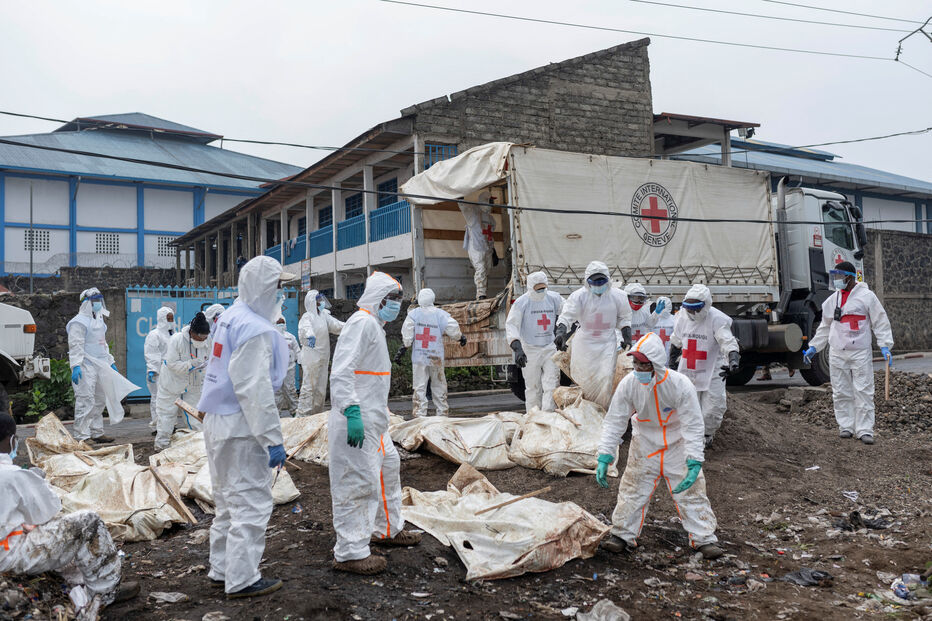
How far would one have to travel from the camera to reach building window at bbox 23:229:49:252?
29219 millimetres

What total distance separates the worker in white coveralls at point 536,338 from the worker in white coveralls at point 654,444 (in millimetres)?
3542

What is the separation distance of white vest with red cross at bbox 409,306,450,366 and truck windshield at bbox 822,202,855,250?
737 centimetres

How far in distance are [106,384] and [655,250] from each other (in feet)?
26.5

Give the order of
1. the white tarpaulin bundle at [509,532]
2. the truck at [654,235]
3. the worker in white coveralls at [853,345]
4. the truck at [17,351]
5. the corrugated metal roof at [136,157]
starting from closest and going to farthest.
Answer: the white tarpaulin bundle at [509,532], the truck at [17,351], the worker in white coveralls at [853,345], the truck at [654,235], the corrugated metal roof at [136,157]

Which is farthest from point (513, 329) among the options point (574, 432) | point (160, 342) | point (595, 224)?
point (160, 342)

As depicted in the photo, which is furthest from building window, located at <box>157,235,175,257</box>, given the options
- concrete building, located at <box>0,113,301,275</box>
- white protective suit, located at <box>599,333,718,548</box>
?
white protective suit, located at <box>599,333,718,548</box>

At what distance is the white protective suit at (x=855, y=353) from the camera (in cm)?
874

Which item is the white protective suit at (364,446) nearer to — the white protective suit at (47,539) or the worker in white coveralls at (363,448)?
the worker in white coveralls at (363,448)

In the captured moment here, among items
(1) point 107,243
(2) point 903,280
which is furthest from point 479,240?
(1) point 107,243

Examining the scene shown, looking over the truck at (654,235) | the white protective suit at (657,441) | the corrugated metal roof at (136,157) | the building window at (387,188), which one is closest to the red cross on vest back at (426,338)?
the truck at (654,235)

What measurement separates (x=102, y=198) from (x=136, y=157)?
7.79 ft

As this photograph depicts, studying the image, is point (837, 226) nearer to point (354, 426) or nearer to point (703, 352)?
point (703, 352)

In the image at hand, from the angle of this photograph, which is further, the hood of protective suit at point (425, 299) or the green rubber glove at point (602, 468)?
the hood of protective suit at point (425, 299)

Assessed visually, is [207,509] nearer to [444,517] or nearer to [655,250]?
[444,517]
